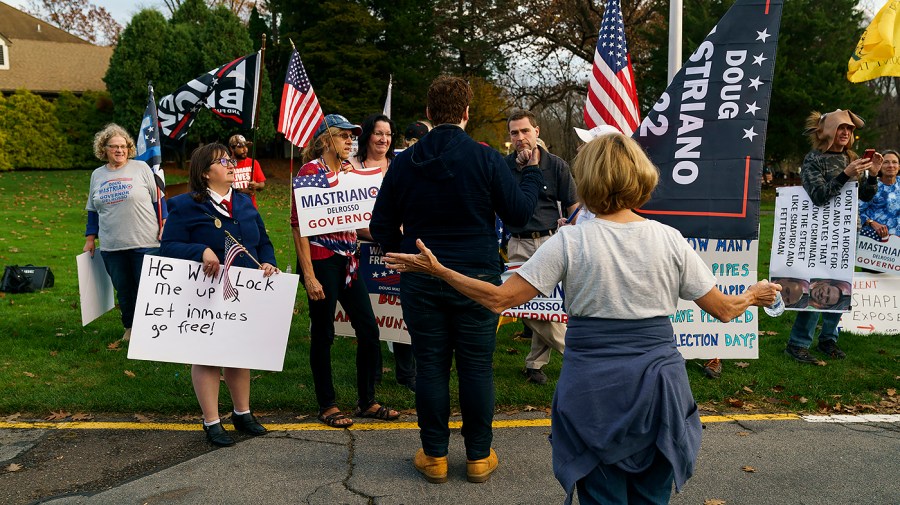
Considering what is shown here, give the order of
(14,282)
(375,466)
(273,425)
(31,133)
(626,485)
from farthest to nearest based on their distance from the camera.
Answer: (31,133) < (14,282) < (273,425) < (375,466) < (626,485)

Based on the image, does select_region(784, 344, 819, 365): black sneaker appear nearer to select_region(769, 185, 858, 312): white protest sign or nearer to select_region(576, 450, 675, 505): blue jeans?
select_region(769, 185, 858, 312): white protest sign

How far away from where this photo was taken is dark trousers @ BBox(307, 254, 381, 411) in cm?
505

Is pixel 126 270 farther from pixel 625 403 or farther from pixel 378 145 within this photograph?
pixel 625 403

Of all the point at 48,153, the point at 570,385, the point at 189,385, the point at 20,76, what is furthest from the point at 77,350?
the point at 20,76

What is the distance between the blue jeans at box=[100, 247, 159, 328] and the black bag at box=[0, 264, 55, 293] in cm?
369

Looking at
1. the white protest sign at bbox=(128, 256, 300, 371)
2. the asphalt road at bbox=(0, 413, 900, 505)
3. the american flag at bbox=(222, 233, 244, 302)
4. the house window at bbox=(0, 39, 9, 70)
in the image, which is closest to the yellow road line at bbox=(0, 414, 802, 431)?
the asphalt road at bbox=(0, 413, 900, 505)

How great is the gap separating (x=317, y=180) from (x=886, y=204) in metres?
5.56

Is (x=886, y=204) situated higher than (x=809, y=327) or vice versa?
(x=886, y=204)

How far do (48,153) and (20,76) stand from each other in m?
10.1

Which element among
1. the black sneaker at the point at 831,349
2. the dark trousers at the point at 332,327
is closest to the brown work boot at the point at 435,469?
the dark trousers at the point at 332,327

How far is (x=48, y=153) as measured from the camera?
3659 cm

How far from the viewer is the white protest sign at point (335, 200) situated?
16.6 ft

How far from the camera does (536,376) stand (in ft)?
19.9

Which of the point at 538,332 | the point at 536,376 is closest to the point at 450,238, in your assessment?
the point at 538,332
